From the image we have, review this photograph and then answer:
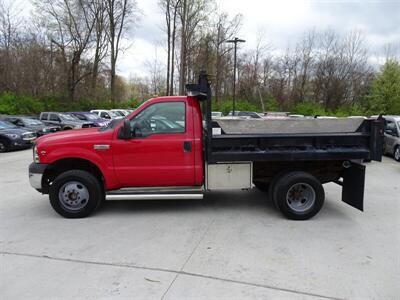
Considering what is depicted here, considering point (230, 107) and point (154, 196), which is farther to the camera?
point (230, 107)

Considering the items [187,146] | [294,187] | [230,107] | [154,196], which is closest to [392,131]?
[294,187]

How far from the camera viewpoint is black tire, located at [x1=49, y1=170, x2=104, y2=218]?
5254 millimetres

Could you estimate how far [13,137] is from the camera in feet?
47.8

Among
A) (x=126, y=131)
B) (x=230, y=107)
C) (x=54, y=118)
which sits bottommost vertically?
(x=126, y=131)

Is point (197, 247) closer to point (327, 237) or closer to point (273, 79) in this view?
point (327, 237)

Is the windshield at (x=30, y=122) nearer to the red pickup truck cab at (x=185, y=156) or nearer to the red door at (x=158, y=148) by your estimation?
the red pickup truck cab at (x=185, y=156)

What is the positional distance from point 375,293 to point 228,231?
2.09 metres

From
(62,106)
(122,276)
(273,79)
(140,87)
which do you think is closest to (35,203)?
(122,276)

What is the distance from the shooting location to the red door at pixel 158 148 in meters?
5.20

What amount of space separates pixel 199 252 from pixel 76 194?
249 cm

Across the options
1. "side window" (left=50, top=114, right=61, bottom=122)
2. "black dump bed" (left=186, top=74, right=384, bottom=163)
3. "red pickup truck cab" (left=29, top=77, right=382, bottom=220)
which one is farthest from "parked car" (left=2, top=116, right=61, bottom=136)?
"black dump bed" (left=186, top=74, right=384, bottom=163)

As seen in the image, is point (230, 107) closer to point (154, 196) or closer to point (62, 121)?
point (62, 121)

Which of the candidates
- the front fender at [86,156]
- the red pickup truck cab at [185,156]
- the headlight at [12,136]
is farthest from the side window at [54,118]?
the front fender at [86,156]

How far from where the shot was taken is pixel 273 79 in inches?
1838
